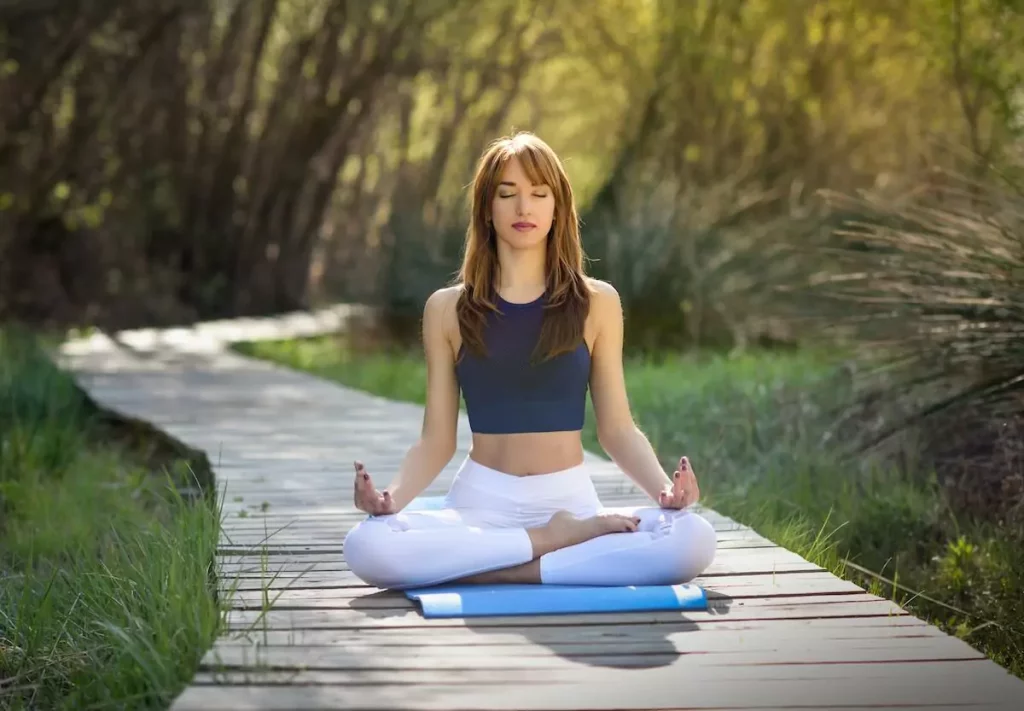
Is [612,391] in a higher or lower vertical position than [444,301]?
lower

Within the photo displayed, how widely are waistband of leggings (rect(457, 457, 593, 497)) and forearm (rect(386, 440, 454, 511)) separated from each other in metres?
0.11

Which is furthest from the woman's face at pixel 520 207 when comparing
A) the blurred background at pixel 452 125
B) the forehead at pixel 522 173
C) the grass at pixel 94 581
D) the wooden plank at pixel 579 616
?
the blurred background at pixel 452 125

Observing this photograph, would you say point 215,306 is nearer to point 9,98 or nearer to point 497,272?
point 9,98

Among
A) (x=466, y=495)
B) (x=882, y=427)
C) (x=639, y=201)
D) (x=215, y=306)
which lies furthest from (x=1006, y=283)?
(x=215, y=306)

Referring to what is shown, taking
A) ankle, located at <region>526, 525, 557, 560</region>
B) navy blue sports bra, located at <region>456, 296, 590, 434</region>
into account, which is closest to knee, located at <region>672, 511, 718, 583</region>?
ankle, located at <region>526, 525, 557, 560</region>

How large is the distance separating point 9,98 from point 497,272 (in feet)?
37.3

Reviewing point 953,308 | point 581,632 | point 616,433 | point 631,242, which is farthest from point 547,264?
point 631,242

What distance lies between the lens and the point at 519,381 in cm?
394

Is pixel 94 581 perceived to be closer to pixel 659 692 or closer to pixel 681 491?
pixel 681 491

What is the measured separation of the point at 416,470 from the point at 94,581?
36.9 inches

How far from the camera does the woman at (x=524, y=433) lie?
12.1ft

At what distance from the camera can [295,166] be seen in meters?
19.5

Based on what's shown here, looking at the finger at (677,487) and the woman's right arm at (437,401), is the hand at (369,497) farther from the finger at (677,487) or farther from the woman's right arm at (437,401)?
the finger at (677,487)

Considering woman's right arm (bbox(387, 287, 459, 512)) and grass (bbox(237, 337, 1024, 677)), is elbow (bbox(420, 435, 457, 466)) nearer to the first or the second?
woman's right arm (bbox(387, 287, 459, 512))
